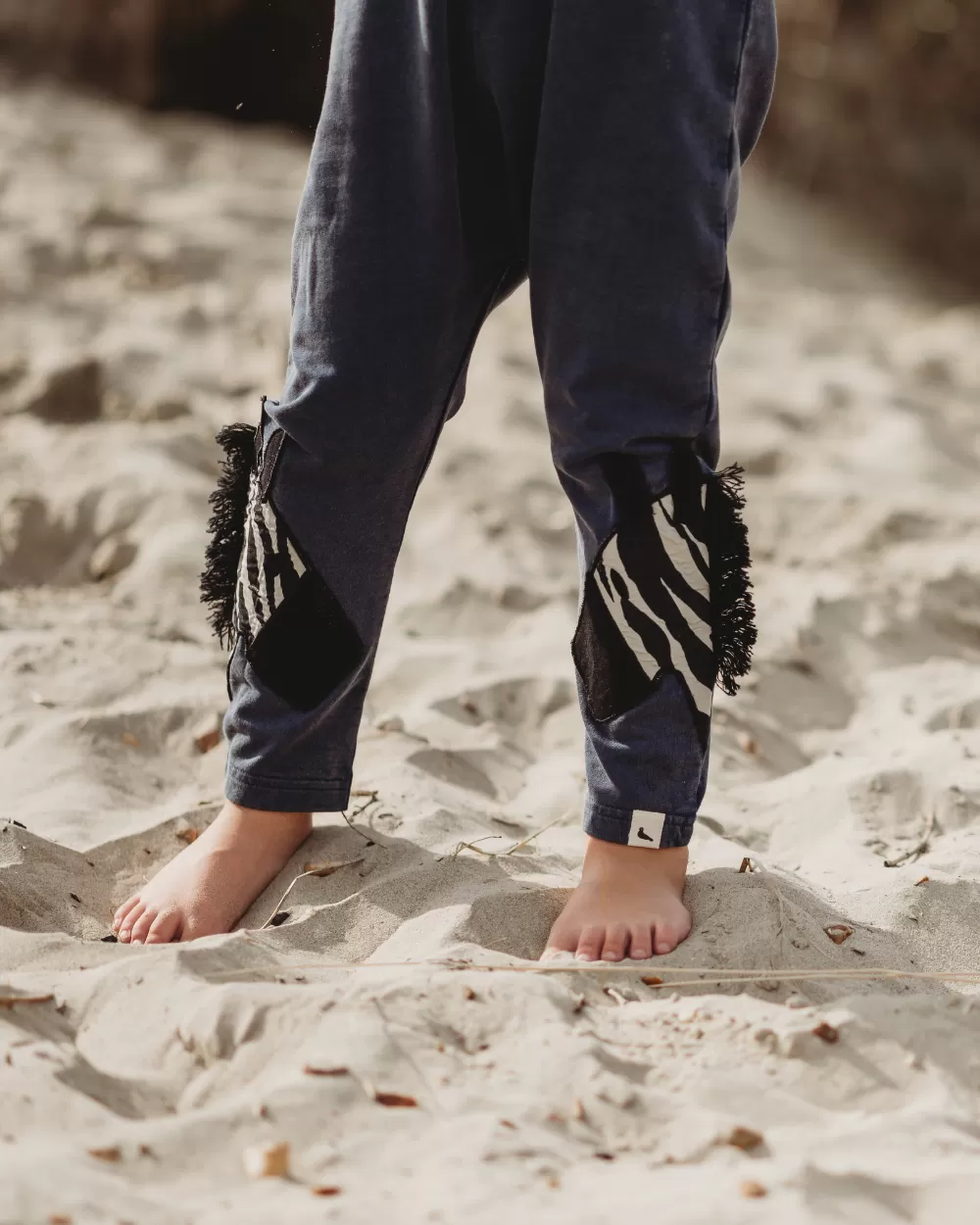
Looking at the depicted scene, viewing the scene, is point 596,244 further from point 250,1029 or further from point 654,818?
point 250,1029

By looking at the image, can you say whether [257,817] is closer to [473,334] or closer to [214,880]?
[214,880]

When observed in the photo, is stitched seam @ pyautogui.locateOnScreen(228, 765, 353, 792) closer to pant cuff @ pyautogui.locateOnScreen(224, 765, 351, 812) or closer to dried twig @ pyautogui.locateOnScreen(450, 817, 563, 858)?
pant cuff @ pyautogui.locateOnScreen(224, 765, 351, 812)

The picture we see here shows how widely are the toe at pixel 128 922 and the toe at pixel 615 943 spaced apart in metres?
0.44

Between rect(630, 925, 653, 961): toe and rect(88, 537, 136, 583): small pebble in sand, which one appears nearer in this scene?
rect(630, 925, 653, 961): toe

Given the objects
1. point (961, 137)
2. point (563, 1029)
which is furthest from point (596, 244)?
point (961, 137)

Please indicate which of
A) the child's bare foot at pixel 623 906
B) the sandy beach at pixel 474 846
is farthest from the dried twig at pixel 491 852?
the child's bare foot at pixel 623 906

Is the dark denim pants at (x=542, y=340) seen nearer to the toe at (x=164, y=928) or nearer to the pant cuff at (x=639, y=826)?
the pant cuff at (x=639, y=826)

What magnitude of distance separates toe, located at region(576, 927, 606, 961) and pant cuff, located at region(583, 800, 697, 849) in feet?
0.28

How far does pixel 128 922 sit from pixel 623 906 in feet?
1.53

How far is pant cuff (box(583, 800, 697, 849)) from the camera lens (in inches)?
46.0

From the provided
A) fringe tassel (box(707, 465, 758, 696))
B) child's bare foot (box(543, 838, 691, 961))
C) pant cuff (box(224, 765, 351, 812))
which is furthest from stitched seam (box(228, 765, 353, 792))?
fringe tassel (box(707, 465, 758, 696))

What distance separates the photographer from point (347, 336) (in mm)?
1129

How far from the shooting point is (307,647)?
1.23 m

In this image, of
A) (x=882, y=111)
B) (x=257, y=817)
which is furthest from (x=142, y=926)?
(x=882, y=111)
